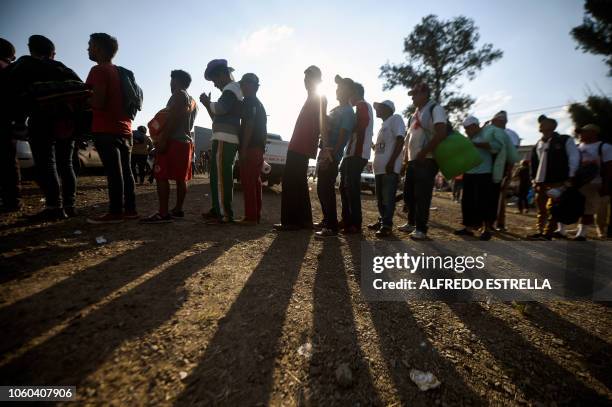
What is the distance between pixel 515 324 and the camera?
5.43 ft

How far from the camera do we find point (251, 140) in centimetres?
350

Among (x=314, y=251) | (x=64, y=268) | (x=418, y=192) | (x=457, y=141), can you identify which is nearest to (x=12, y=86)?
(x=64, y=268)

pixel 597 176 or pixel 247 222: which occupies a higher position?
pixel 597 176

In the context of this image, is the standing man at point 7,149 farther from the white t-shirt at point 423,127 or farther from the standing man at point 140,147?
the white t-shirt at point 423,127

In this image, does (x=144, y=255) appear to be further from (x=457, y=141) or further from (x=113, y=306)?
(x=457, y=141)

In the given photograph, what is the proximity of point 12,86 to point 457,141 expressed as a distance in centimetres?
499

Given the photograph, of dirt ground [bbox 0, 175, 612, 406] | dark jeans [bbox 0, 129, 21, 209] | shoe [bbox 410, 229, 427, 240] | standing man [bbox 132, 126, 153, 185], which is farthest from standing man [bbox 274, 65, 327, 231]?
standing man [bbox 132, 126, 153, 185]

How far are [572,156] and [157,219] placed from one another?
576cm

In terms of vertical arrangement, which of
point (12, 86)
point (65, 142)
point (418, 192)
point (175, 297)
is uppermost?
point (12, 86)

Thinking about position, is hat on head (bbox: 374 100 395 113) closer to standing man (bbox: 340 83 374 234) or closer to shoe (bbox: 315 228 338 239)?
standing man (bbox: 340 83 374 234)

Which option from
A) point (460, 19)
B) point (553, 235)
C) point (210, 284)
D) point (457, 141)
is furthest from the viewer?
point (460, 19)

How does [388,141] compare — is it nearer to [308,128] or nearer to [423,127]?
[423,127]

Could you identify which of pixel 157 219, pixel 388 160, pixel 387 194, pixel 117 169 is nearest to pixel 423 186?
pixel 387 194

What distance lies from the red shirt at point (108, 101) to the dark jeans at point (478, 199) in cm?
464
